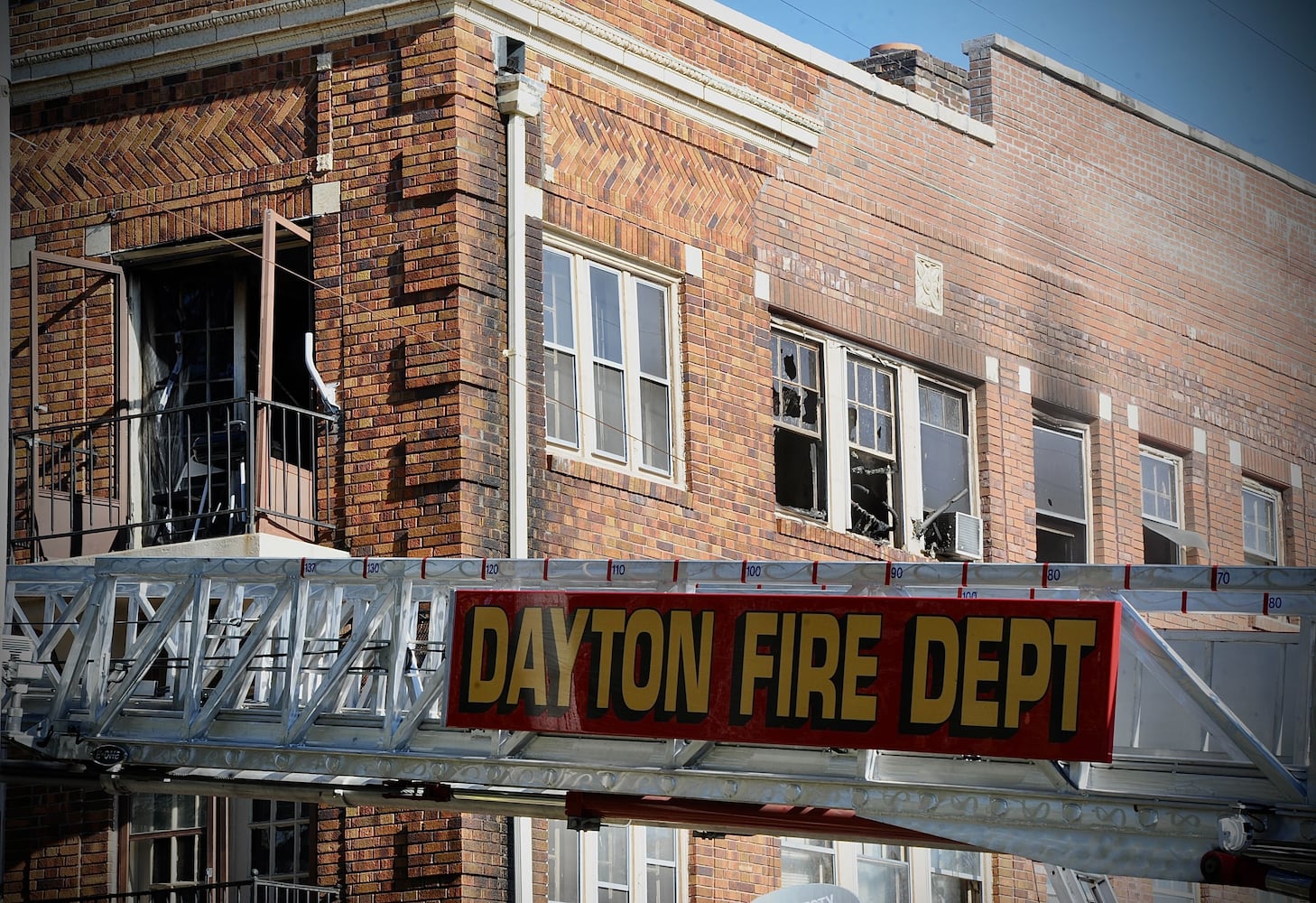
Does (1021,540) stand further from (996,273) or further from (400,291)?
(400,291)

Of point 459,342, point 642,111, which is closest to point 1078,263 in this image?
point 642,111

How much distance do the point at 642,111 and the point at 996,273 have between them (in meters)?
5.55

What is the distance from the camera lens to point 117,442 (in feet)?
54.6

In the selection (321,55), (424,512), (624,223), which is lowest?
(424,512)

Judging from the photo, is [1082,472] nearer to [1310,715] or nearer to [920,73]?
[920,73]

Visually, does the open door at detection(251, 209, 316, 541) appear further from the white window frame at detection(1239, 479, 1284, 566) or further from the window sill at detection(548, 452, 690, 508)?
the white window frame at detection(1239, 479, 1284, 566)

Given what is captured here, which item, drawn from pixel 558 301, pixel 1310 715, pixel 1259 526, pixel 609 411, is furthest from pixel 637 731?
pixel 1259 526

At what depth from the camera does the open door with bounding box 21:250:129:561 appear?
16.1m

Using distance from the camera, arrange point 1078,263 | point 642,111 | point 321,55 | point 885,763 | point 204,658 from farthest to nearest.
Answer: point 1078,263 < point 642,111 < point 321,55 < point 204,658 < point 885,763

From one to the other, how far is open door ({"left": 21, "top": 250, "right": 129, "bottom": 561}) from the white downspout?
10.1ft

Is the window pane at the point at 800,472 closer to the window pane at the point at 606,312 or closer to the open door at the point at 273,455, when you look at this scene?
the window pane at the point at 606,312

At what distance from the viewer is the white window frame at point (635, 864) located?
16.0m

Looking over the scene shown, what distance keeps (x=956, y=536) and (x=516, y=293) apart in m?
6.06

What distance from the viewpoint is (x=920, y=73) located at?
22.2m
